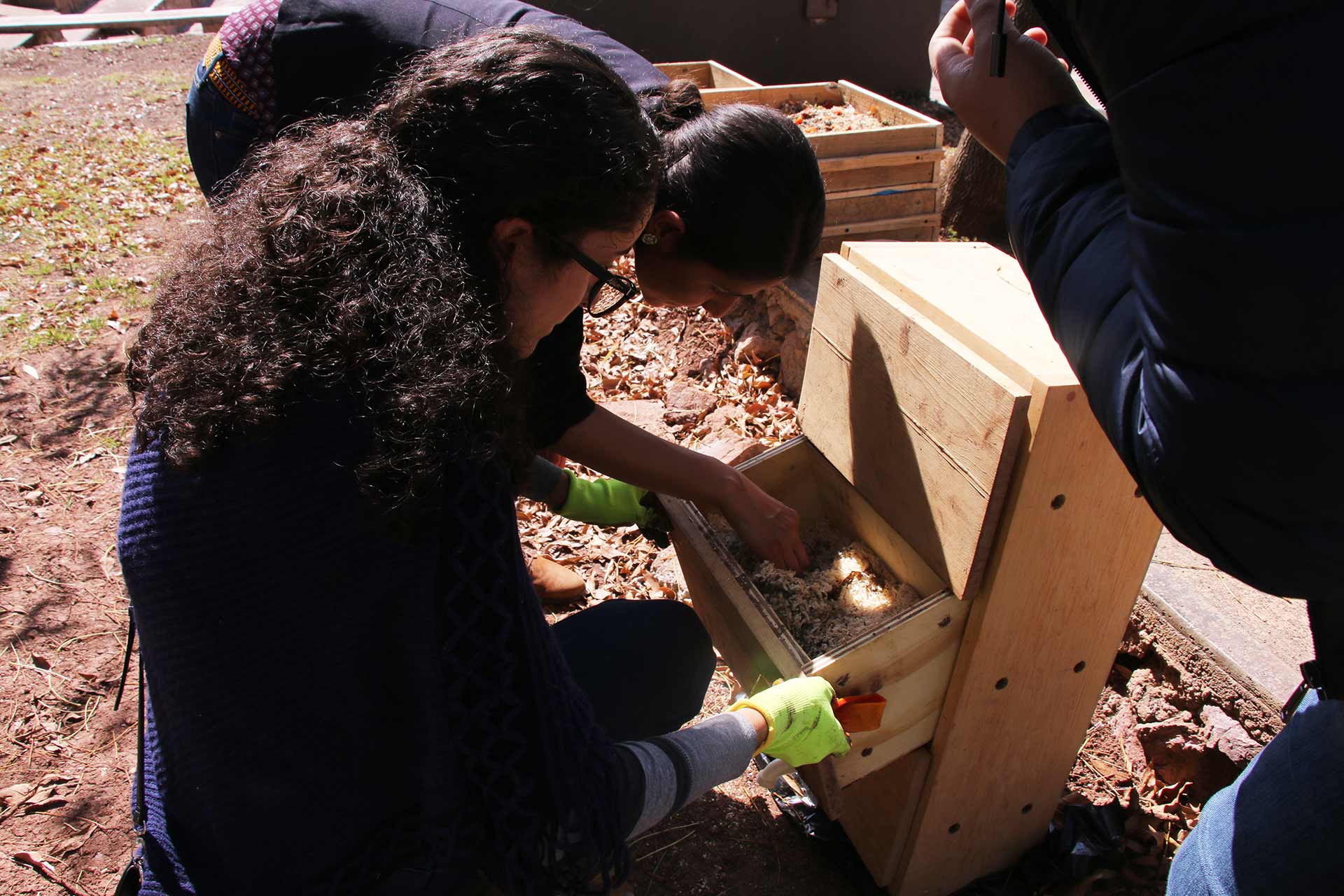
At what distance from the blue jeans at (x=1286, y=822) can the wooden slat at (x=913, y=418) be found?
49cm

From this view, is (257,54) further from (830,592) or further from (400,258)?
(830,592)

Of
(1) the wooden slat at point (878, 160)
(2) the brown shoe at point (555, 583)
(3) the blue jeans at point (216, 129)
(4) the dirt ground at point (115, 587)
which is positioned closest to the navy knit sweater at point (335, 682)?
(4) the dirt ground at point (115, 587)

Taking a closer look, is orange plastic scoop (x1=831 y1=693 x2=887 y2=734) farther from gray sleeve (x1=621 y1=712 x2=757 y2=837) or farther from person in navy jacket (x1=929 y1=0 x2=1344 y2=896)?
person in navy jacket (x1=929 y1=0 x2=1344 y2=896)

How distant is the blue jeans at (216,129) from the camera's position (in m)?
2.05

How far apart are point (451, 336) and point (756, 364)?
9.96ft

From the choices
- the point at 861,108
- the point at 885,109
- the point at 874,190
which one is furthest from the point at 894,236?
the point at 861,108

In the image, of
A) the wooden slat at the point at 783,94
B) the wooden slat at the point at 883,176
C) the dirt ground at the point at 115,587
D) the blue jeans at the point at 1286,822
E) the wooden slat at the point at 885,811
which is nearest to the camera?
the blue jeans at the point at 1286,822

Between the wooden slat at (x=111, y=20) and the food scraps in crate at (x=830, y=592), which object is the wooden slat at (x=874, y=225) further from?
the wooden slat at (x=111, y=20)

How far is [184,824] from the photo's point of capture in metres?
1.20

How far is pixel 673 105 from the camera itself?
184cm

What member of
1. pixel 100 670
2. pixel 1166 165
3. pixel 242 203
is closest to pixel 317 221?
pixel 242 203

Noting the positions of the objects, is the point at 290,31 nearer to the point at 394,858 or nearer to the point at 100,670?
the point at 394,858

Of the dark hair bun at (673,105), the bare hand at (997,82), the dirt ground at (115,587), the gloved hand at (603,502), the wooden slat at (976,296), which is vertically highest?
the bare hand at (997,82)

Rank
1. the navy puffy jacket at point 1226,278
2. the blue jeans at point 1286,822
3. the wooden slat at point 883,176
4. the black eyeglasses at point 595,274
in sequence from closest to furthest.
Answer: the navy puffy jacket at point 1226,278 < the blue jeans at point 1286,822 < the black eyeglasses at point 595,274 < the wooden slat at point 883,176
